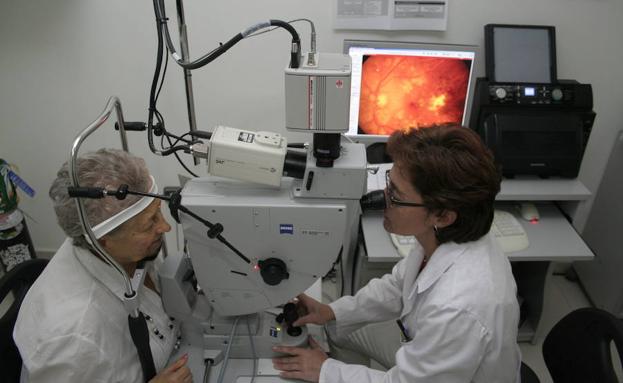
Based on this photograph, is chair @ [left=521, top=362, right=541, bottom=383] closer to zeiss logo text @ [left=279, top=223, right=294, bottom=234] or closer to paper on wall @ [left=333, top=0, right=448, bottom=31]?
zeiss logo text @ [left=279, top=223, right=294, bottom=234]

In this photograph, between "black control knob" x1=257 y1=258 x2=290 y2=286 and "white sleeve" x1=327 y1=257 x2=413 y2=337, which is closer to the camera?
"black control knob" x1=257 y1=258 x2=290 y2=286

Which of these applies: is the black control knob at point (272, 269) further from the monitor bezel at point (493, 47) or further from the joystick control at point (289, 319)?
the monitor bezel at point (493, 47)

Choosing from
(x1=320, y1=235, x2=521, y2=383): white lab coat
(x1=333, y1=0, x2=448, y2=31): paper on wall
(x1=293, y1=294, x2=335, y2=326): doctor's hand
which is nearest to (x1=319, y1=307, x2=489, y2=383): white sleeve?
(x1=320, y1=235, x2=521, y2=383): white lab coat

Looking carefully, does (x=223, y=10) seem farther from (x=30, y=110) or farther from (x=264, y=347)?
(x=264, y=347)

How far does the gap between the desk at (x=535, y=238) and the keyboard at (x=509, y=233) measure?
0.03 meters

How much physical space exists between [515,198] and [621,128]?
86 cm

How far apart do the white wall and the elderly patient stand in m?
1.14

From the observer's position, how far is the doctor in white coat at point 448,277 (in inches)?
35.8

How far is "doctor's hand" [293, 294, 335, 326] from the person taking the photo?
1.19m

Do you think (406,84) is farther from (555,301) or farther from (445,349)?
(555,301)

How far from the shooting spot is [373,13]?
71.8 inches

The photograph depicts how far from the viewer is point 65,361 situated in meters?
0.86

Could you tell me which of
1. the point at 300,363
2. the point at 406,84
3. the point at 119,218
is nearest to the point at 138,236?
the point at 119,218

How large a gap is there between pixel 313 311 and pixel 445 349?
0.42 meters
